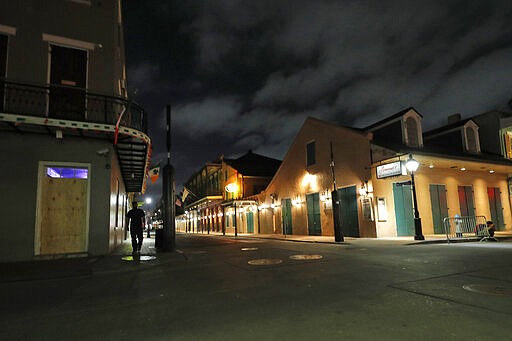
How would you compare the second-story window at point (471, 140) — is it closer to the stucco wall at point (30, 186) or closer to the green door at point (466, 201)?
the green door at point (466, 201)

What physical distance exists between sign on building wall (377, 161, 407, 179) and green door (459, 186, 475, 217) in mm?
7162

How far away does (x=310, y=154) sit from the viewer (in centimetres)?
2406

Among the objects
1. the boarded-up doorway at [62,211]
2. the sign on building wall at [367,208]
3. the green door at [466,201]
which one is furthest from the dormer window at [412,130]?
the boarded-up doorway at [62,211]

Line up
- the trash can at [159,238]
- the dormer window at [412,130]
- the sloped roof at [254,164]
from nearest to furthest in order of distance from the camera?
the trash can at [159,238] → the dormer window at [412,130] → the sloped roof at [254,164]

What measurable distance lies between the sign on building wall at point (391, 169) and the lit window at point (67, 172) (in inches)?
556

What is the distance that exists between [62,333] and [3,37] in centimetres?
1140

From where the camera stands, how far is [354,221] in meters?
19.5

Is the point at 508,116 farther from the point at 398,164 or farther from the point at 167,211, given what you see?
the point at 167,211

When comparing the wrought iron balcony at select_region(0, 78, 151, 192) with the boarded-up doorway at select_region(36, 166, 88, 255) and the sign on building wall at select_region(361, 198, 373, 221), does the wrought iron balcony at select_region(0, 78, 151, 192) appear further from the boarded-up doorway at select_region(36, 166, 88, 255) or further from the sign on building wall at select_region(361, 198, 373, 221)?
the sign on building wall at select_region(361, 198, 373, 221)

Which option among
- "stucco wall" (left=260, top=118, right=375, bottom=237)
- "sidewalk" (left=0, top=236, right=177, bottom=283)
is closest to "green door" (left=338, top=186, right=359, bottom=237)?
"stucco wall" (left=260, top=118, right=375, bottom=237)

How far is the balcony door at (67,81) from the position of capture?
1075 centimetres

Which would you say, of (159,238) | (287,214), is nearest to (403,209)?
(287,214)

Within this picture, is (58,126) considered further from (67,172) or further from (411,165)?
(411,165)

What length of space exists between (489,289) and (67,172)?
11892mm
